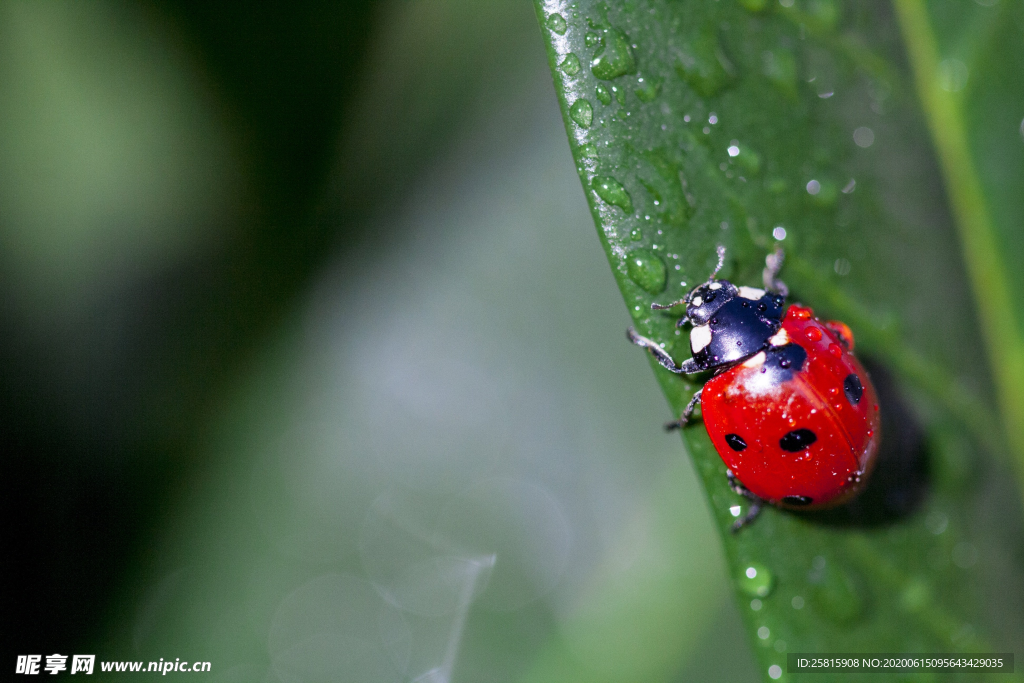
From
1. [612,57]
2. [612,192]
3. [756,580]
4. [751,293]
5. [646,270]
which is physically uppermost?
[612,57]

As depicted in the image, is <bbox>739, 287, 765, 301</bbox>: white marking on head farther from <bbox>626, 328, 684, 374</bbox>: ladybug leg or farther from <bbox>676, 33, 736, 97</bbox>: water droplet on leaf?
<bbox>676, 33, 736, 97</bbox>: water droplet on leaf

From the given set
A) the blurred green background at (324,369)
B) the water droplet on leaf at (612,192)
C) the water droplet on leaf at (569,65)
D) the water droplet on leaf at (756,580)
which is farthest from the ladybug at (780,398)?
the blurred green background at (324,369)

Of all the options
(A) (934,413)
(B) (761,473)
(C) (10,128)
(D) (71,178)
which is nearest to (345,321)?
(D) (71,178)

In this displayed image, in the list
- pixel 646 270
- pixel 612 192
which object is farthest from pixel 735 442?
pixel 612 192

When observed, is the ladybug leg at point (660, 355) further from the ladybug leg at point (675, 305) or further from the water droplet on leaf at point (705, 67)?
the water droplet on leaf at point (705, 67)

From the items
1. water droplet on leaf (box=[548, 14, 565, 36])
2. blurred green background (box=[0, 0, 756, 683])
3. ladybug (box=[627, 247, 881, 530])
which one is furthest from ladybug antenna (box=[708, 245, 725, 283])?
blurred green background (box=[0, 0, 756, 683])

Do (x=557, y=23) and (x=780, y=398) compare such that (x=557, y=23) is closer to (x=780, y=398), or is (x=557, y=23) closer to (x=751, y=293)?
(x=751, y=293)

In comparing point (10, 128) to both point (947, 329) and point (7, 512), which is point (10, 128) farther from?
point (947, 329)
